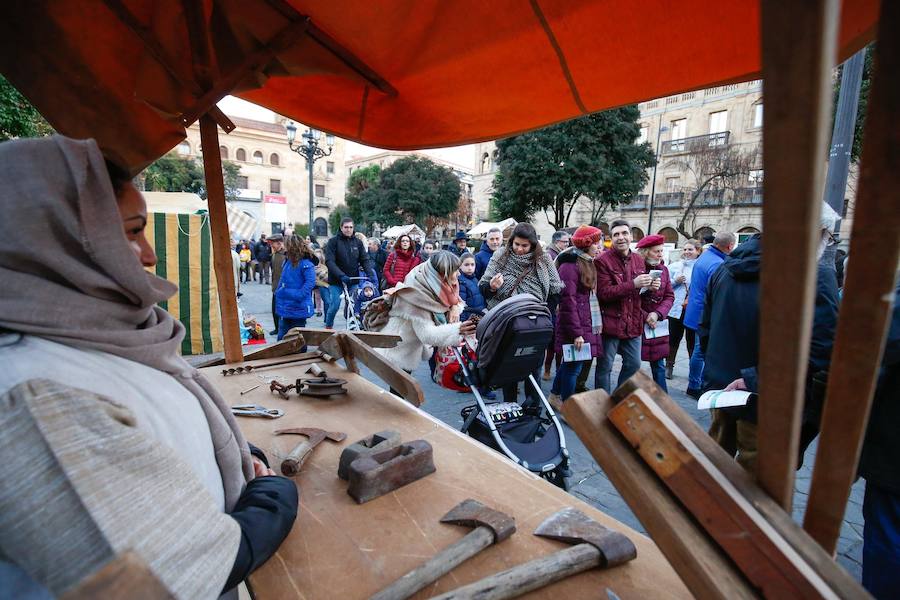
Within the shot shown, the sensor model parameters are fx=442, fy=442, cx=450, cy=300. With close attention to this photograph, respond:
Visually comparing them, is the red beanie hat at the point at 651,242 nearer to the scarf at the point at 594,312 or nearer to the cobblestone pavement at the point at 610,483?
the scarf at the point at 594,312

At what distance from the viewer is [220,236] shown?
9.23 ft

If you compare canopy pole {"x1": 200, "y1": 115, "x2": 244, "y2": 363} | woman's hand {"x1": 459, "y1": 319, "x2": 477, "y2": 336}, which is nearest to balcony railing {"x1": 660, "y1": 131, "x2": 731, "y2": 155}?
woman's hand {"x1": 459, "y1": 319, "x2": 477, "y2": 336}

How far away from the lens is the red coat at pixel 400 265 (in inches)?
289

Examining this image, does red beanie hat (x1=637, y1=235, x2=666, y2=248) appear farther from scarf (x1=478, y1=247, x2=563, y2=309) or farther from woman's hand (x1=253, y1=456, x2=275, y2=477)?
woman's hand (x1=253, y1=456, x2=275, y2=477)

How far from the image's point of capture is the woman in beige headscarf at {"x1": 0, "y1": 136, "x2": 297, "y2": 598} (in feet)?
2.30

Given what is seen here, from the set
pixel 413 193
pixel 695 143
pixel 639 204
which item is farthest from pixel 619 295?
pixel 639 204

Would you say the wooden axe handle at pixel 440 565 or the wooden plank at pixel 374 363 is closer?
the wooden axe handle at pixel 440 565

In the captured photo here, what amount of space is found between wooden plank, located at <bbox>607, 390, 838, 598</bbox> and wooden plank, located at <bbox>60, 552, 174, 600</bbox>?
30.8 inches

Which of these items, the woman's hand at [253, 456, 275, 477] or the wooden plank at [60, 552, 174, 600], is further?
the woman's hand at [253, 456, 275, 477]

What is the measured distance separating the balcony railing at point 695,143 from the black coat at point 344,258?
29611 millimetres

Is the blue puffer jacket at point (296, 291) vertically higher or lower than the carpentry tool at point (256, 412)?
higher

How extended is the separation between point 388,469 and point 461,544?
391 mm

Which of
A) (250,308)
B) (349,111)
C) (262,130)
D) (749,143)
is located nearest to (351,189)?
(262,130)

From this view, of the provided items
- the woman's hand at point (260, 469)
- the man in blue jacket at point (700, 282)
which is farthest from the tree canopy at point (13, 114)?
the man in blue jacket at point (700, 282)
